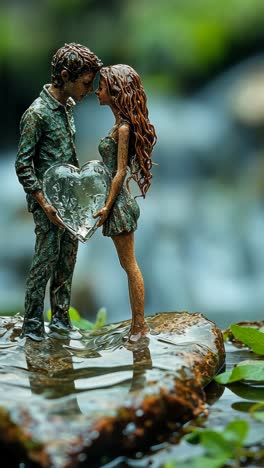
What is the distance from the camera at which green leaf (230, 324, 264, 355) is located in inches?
177

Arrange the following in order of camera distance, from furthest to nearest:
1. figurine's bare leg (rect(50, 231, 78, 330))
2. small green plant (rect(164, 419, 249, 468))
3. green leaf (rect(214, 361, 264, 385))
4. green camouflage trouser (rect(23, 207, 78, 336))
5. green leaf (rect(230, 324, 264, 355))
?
figurine's bare leg (rect(50, 231, 78, 330))
green camouflage trouser (rect(23, 207, 78, 336))
green leaf (rect(230, 324, 264, 355))
green leaf (rect(214, 361, 264, 385))
small green plant (rect(164, 419, 249, 468))

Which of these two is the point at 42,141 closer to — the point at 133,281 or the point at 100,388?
the point at 133,281

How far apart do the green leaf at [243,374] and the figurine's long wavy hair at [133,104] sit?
123 cm

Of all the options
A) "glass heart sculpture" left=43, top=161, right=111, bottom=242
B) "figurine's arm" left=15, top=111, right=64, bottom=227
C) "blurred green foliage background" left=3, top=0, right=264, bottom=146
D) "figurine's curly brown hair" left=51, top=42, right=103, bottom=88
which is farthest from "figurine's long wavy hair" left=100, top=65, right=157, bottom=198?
"blurred green foliage background" left=3, top=0, right=264, bottom=146

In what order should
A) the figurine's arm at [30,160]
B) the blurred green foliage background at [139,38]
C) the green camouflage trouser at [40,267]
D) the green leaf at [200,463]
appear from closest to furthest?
1. the green leaf at [200,463]
2. the figurine's arm at [30,160]
3. the green camouflage trouser at [40,267]
4. the blurred green foliage background at [139,38]

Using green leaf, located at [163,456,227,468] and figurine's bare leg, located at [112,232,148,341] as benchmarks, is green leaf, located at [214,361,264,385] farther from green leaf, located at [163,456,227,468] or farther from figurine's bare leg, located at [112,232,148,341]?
green leaf, located at [163,456,227,468]

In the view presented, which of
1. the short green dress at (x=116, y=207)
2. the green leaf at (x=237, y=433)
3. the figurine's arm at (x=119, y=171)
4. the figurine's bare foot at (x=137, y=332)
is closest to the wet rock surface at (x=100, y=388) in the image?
the figurine's bare foot at (x=137, y=332)

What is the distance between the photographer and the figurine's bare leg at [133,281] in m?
4.66

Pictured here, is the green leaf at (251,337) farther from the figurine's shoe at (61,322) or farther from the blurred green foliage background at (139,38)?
the blurred green foliage background at (139,38)

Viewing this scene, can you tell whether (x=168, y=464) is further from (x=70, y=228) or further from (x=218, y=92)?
(x=218, y=92)

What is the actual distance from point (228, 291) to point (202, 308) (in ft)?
2.04

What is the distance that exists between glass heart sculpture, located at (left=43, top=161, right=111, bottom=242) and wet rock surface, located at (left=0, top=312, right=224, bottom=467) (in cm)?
74

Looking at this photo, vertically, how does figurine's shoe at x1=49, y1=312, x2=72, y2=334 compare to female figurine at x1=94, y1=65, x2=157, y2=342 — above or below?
below

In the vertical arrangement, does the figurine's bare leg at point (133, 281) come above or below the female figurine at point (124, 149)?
below
